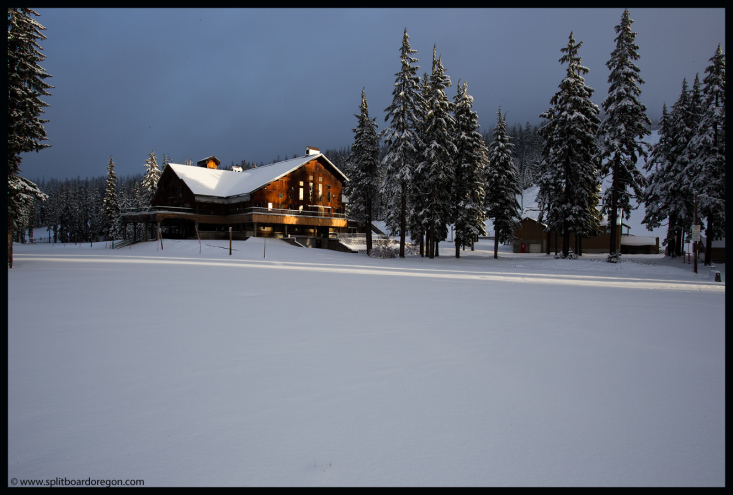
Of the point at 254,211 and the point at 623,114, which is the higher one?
the point at 623,114

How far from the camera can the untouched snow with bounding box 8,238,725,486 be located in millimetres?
3246

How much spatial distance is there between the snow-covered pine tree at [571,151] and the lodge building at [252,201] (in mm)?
26505

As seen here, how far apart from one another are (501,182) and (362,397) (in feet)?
114

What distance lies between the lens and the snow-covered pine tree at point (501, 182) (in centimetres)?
3559

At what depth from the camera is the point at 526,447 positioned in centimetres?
351

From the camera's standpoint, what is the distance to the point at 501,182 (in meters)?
35.9

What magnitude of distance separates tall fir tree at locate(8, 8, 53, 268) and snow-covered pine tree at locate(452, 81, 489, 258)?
28555 millimetres

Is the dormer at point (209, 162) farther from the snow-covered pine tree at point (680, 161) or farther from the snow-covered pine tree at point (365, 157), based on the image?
the snow-covered pine tree at point (680, 161)

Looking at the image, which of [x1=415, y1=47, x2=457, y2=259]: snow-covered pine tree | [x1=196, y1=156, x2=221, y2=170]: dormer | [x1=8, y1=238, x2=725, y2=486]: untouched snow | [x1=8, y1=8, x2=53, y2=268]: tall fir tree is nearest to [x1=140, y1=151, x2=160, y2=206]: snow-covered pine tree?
[x1=196, y1=156, x2=221, y2=170]: dormer

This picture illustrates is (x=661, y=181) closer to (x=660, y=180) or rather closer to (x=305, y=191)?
(x=660, y=180)

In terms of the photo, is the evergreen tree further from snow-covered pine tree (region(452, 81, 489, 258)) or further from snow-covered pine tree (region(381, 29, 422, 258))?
snow-covered pine tree (region(381, 29, 422, 258))

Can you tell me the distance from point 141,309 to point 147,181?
6443 cm

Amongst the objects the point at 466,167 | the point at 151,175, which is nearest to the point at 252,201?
the point at 466,167

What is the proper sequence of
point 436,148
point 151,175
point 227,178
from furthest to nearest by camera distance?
point 151,175, point 227,178, point 436,148
